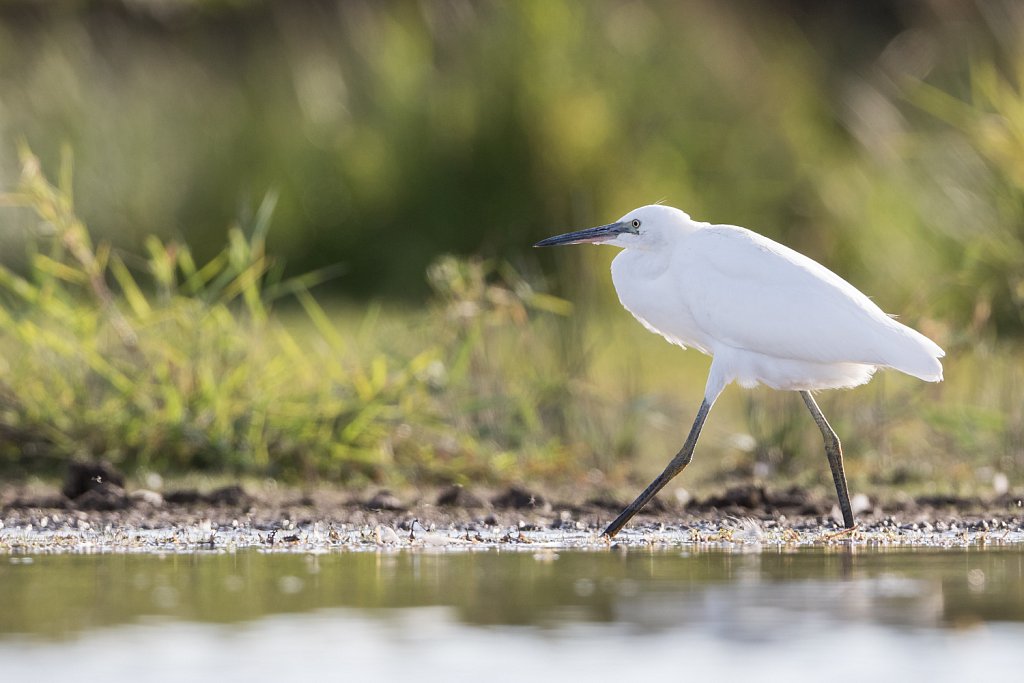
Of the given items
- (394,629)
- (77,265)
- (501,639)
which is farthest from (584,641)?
(77,265)

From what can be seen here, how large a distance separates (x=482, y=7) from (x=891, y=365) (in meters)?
8.27

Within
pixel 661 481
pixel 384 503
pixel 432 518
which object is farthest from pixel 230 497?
pixel 661 481

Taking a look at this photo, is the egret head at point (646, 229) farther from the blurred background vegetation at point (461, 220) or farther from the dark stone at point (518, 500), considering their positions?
the blurred background vegetation at point (461, 220)

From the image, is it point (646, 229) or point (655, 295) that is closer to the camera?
point (655, 295)

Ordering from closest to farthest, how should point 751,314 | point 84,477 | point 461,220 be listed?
point 751,314 → point 84,477 → point 461,220

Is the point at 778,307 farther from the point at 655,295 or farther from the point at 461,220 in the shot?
the point at 461,220

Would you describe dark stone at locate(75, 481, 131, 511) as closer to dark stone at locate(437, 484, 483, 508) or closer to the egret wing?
dark stone at locate(437, 484, 483, 508)

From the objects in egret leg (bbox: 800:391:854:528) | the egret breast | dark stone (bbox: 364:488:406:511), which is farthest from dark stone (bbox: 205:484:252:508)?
egret leg (bbox: 800:391:854:528)

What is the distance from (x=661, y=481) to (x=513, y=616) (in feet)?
7.29

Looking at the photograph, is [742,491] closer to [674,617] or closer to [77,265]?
[674,617]

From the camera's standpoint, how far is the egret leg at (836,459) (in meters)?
6.48

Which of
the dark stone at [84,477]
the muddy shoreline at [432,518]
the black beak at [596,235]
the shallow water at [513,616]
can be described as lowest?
the shallow water at [513,616]

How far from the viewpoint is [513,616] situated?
4.36 metres

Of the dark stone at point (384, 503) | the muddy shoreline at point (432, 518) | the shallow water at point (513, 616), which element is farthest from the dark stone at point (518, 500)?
the shallow water at point (513, 616)
